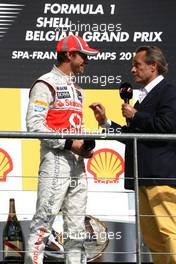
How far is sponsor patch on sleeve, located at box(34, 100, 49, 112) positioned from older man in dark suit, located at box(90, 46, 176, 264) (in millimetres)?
327

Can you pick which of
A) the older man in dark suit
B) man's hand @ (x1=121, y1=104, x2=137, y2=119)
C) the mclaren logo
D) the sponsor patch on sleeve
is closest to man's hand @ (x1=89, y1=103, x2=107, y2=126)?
the older man in dark suit

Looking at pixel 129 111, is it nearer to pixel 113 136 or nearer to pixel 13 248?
pixel 113 136

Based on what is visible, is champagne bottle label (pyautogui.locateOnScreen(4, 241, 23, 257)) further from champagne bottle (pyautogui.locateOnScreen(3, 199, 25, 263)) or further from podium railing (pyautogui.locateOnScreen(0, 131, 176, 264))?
podium railing (pyautogui.locateOnScreen(0, 131, 176, 264))

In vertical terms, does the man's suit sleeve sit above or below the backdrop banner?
below

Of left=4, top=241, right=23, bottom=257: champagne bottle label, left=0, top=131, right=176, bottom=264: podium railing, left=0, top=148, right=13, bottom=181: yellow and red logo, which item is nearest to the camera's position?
left=0, top=131, right=176, bottom=264: podium railing

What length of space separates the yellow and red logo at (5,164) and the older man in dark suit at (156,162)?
48.0 inches

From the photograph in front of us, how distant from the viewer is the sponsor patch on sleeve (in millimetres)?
5594

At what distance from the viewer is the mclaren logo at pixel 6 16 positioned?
6.96 m

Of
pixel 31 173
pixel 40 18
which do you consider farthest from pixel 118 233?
pixel 40 18

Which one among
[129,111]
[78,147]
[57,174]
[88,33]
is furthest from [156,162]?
[88,33]

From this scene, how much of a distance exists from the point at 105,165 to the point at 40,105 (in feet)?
4.66

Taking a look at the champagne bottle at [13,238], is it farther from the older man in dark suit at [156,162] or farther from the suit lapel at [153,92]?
the suit lapel at [153,92]

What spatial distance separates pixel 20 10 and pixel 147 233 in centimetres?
205

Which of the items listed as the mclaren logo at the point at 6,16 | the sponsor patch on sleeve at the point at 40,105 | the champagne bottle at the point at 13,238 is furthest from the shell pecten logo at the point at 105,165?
the sponsor patch on sleeve at the point at 40,105
